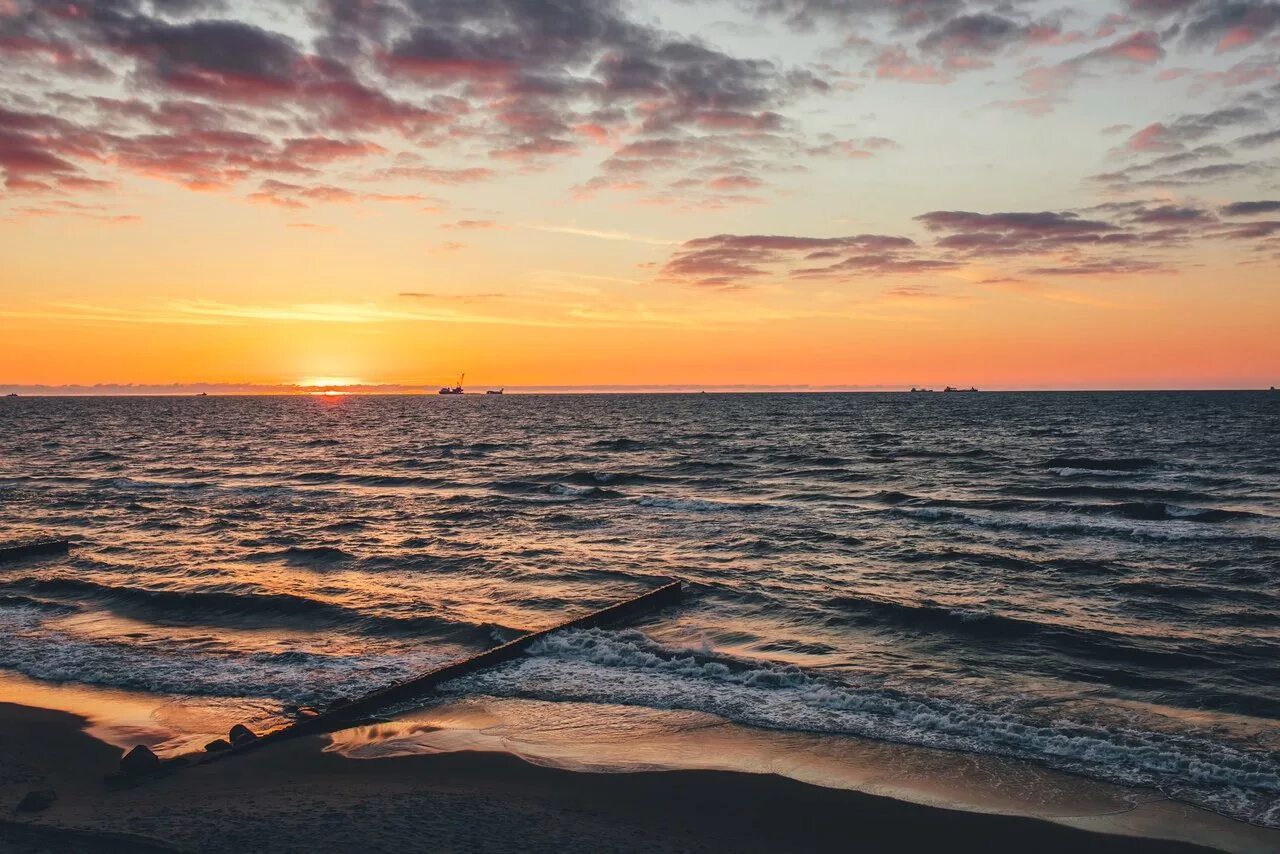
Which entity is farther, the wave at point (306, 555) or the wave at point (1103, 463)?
the wave at point (1103, 463)

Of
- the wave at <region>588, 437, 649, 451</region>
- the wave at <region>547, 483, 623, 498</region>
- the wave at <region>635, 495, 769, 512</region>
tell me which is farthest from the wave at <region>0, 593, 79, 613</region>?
the wave at <region>588, 437, 649, 451</region>

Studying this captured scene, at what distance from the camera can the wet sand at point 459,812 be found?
9484mm

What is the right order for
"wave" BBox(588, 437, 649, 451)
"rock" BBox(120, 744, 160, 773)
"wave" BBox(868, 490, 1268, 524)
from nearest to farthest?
"rock" BBox(120, 744, 160, 773) → "wave" BBox(868, 490, 1268, 524) → "wave" BBox(588, 437, 649, 451)

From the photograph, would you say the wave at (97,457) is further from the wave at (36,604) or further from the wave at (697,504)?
the wave at (36,604)

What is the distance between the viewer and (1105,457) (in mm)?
60406

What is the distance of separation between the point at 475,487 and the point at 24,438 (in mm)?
74401

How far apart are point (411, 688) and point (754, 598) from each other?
10.1 meters

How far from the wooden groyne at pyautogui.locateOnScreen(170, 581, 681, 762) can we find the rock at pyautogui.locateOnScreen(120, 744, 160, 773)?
63cm

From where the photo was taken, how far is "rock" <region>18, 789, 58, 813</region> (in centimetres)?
1013

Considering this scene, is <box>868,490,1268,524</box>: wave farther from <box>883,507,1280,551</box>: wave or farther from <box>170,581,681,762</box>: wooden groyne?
<box>170,581,681,762</box>: wooden groyne

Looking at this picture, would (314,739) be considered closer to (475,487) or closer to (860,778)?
(860,778)

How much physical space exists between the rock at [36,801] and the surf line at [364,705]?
77cm

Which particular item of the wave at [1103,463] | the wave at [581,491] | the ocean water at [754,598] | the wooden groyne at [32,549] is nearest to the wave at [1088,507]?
the ocean water at [754,598]

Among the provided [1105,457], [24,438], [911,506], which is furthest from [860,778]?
[24,438]
